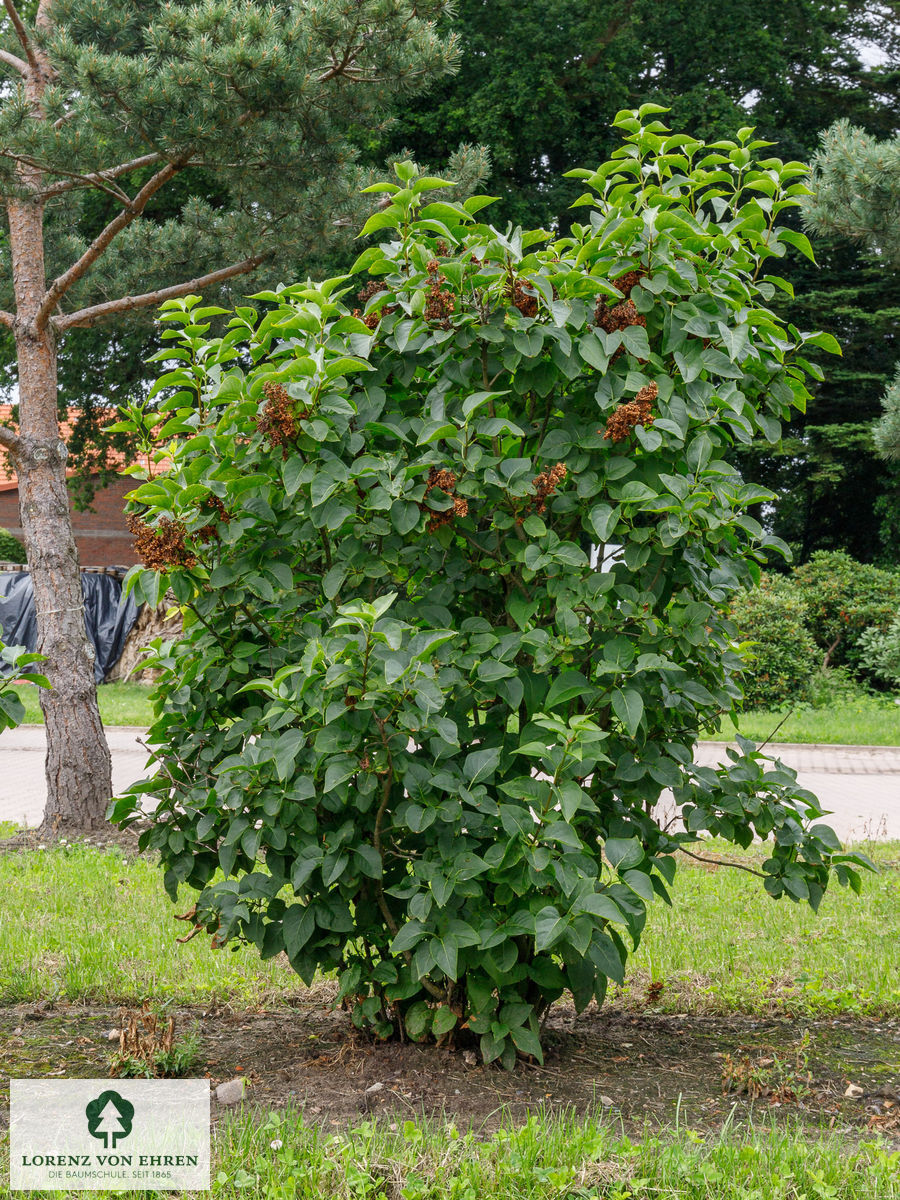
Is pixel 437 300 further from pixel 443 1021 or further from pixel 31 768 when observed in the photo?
pixel 31 768

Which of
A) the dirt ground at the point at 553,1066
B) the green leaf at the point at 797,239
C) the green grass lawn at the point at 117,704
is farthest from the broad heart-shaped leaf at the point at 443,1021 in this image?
the green grass lawn at the point at 117,704

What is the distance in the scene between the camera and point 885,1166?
7.81ft

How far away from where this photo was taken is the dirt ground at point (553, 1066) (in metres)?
2.77

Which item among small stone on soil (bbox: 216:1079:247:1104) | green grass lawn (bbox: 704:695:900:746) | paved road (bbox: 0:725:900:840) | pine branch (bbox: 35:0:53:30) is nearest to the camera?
small stone on soil (bbox: 216:1079:247:1104)

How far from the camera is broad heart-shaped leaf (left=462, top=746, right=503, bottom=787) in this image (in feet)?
8.55

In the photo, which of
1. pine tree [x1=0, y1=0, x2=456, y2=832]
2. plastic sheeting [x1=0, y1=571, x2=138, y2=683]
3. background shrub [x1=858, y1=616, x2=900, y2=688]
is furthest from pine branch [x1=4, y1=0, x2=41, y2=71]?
background shrub [x1=858, y1=616, x2=900, y2=688]

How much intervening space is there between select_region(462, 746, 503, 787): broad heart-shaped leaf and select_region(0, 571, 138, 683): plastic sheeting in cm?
1696

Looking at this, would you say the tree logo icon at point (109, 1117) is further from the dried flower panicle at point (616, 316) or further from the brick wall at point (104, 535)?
the brick wall at point (104, 535)

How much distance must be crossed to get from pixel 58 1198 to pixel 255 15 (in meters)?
5.92

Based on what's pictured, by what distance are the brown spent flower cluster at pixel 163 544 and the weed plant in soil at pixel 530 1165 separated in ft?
4.76

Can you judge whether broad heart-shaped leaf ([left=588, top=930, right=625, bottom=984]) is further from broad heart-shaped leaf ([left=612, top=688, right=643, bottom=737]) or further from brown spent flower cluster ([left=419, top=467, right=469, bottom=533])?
brown spent flower cluster ([left=419, top=467, right=469, bottom=533])

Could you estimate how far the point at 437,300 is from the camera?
8.83 ft

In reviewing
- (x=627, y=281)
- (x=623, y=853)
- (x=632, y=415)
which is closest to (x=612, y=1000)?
(x=623, y=853)

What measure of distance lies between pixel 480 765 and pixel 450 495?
69 centimetres
